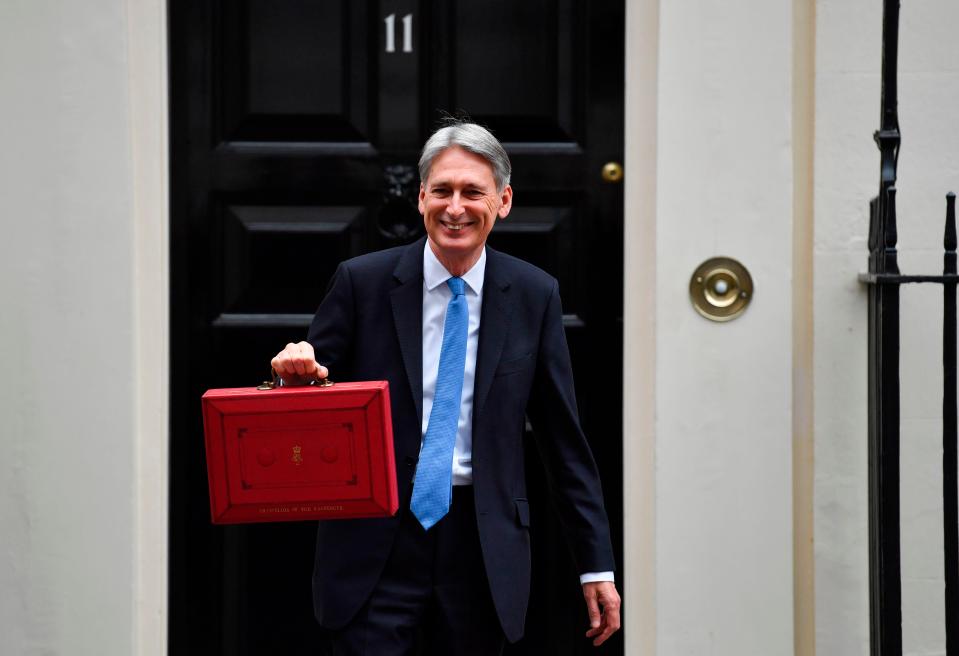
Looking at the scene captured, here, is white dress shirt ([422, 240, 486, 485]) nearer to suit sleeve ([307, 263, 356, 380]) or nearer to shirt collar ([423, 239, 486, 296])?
shirt collar ([423, 239, 486, 296])

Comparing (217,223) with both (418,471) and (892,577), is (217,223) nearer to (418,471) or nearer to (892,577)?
(418,471)

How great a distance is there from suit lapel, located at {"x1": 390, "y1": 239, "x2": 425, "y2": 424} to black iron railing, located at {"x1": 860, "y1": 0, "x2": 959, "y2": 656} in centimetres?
136

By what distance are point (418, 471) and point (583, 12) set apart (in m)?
1.82

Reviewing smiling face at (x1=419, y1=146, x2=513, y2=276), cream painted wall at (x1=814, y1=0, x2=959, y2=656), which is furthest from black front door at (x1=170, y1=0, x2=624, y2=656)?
smiling face at (x1=419, y1=146, x2=513, y2=276)

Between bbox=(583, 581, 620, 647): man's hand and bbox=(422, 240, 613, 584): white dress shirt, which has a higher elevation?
bbox=(422, 240, 613, 584): white dress shirt

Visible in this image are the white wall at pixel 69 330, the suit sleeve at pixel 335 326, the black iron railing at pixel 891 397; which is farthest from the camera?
the white wall at pixel 69 330

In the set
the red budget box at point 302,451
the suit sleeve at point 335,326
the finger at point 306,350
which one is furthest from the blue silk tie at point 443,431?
the finger at point 306,350

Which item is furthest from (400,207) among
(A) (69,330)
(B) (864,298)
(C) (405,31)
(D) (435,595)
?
(D) (435,595)

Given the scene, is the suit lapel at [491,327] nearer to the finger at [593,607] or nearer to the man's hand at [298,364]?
the man's hand at [298,364]

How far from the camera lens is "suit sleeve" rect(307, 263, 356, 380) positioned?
10.1 feet

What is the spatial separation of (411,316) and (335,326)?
0.18m

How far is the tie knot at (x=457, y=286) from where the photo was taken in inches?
120

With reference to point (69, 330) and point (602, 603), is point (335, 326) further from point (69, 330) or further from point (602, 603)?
point (69, 330)

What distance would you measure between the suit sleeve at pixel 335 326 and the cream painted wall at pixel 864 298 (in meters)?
1.56
